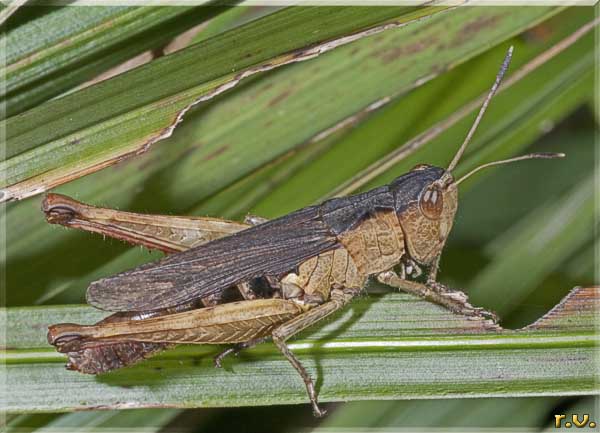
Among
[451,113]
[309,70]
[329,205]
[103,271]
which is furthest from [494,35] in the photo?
[103,271]

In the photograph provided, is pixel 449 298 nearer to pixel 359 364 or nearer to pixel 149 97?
pixel 359 364

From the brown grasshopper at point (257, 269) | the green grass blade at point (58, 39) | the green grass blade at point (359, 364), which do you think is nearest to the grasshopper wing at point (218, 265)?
the brown grasshopper at point (257, 269)

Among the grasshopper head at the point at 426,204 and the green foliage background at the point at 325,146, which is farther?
the green foliage background at the point at 325,146

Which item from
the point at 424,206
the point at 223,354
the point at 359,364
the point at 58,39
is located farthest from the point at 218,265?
the point at 58,39

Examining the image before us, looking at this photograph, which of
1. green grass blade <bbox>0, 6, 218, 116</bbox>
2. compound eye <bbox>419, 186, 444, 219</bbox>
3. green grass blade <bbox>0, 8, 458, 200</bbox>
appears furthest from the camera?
green grass blade <bbox>0, 6, 218, 116</bbox>

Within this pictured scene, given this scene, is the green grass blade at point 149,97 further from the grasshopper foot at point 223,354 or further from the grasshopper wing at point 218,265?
the grasshopper foot at point 223,354

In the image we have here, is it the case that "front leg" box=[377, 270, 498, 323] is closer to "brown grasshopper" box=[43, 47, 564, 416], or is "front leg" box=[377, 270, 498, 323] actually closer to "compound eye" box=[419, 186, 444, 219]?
"brown grasshopper" box=[43, 47, 564, 416]

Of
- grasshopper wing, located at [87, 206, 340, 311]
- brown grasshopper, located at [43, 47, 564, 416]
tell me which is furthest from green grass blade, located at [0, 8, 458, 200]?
grasshopper wing, located at [87, 206, 340, 311]
